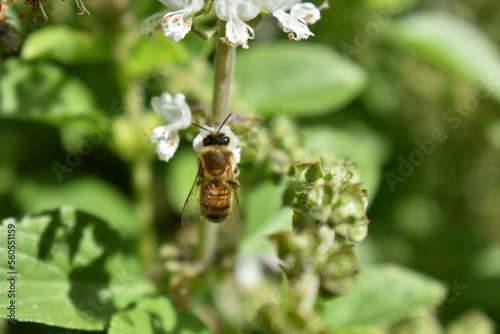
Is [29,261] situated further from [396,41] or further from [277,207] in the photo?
[396,41]

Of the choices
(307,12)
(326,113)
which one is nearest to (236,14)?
(307,12)

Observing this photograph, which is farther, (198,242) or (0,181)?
(0,181)

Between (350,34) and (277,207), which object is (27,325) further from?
(350,34)

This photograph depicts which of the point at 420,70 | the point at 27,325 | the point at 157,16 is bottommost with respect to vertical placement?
the point at 27,325

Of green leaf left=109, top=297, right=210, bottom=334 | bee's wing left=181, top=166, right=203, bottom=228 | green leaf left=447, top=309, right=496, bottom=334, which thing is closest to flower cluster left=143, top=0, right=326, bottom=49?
bee's wing left=181, top=166, right=203, bottom=228

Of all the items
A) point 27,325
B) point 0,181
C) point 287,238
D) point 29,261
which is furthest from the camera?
point 0,181

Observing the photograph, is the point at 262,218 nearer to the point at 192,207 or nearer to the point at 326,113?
the point at 192,207

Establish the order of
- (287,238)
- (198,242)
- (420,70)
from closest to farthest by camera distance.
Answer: (287,238)
(198,242)
(420,70)

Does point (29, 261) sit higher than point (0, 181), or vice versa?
point (29, 261)

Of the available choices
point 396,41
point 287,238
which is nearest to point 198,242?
point 287,238
